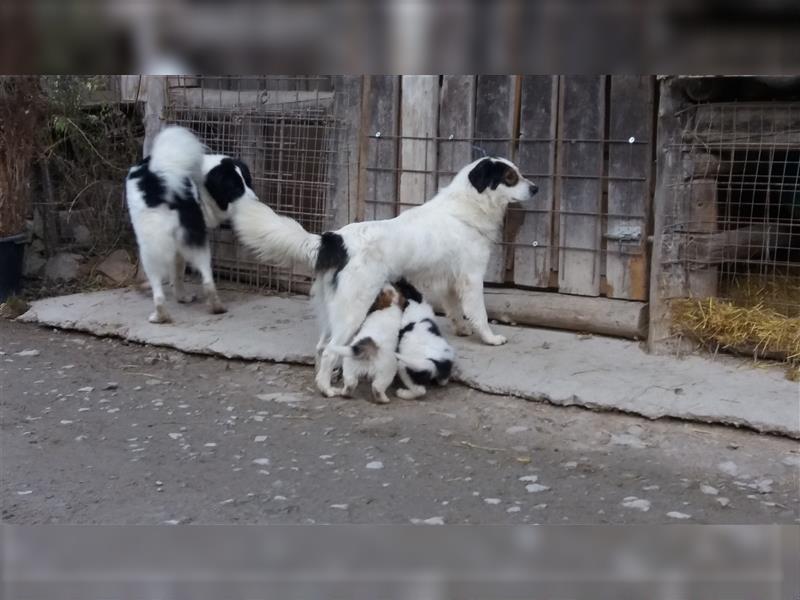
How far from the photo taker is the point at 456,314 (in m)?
6.82

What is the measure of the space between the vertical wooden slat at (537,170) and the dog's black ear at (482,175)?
0.46 m

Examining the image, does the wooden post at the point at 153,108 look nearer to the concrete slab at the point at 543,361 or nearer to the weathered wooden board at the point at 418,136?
the concrete slab at the point at 543,361

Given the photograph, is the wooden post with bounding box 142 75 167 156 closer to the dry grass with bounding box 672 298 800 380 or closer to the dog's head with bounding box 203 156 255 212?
the dog's head with bounding box 203 156 255 212

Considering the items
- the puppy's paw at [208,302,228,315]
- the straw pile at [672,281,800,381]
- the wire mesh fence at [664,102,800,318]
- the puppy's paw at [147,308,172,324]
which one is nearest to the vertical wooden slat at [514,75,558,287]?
the wire mesh fence at [664,102,800,318]

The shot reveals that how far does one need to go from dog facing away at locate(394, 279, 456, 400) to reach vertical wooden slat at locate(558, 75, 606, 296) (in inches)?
53.4

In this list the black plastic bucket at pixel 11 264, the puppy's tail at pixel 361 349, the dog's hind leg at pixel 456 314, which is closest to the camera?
the puppy's tail at pixel 361 349

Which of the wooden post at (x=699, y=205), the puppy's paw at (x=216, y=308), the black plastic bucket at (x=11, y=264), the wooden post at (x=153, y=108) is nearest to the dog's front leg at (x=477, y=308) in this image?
the wooden post at (x=699, y=205)

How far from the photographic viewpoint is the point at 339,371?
6340mm

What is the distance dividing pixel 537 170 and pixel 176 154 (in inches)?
114

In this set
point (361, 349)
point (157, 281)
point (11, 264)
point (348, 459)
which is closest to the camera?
point (348, 459)

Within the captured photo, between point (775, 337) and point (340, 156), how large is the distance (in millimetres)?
3625

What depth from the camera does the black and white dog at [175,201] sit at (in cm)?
721

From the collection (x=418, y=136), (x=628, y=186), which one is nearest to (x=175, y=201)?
(x=418, y=136)

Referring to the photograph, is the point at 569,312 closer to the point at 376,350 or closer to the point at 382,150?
the point at 376,350
